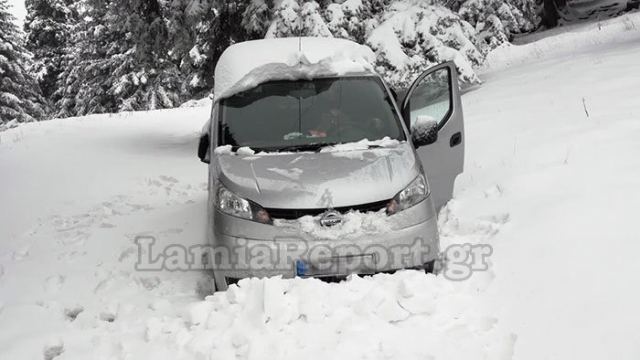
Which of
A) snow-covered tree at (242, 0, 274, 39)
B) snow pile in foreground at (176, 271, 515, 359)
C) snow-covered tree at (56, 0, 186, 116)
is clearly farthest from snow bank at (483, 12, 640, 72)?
snow-covered tree at (56, 0, 186, 116)

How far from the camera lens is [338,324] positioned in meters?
3.48

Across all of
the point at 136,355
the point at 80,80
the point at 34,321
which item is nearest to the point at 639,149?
the point at 136,355

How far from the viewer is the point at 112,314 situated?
427cm

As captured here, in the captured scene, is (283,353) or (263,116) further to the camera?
(263,116)

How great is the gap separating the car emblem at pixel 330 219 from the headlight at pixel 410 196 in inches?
15.9

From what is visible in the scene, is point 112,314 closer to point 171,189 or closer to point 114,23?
point 171,189

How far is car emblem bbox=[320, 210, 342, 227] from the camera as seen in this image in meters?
3.72

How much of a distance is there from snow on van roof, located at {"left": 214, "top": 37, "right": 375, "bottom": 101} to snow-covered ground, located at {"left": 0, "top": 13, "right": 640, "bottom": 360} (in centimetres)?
179

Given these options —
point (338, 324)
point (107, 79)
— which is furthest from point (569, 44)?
point (107, 79)

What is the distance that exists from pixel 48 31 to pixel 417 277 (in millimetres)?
40722

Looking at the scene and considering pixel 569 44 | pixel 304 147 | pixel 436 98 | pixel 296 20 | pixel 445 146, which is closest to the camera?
pixel 304 147

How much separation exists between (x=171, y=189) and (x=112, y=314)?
4.44 metres

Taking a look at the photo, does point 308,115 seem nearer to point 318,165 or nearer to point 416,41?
point 318,165

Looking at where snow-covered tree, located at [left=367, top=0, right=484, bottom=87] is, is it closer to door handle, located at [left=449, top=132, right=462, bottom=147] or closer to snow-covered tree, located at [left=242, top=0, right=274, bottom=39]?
snow-covered tree, located at [left=242, top=0, right=274, bottom=39]
